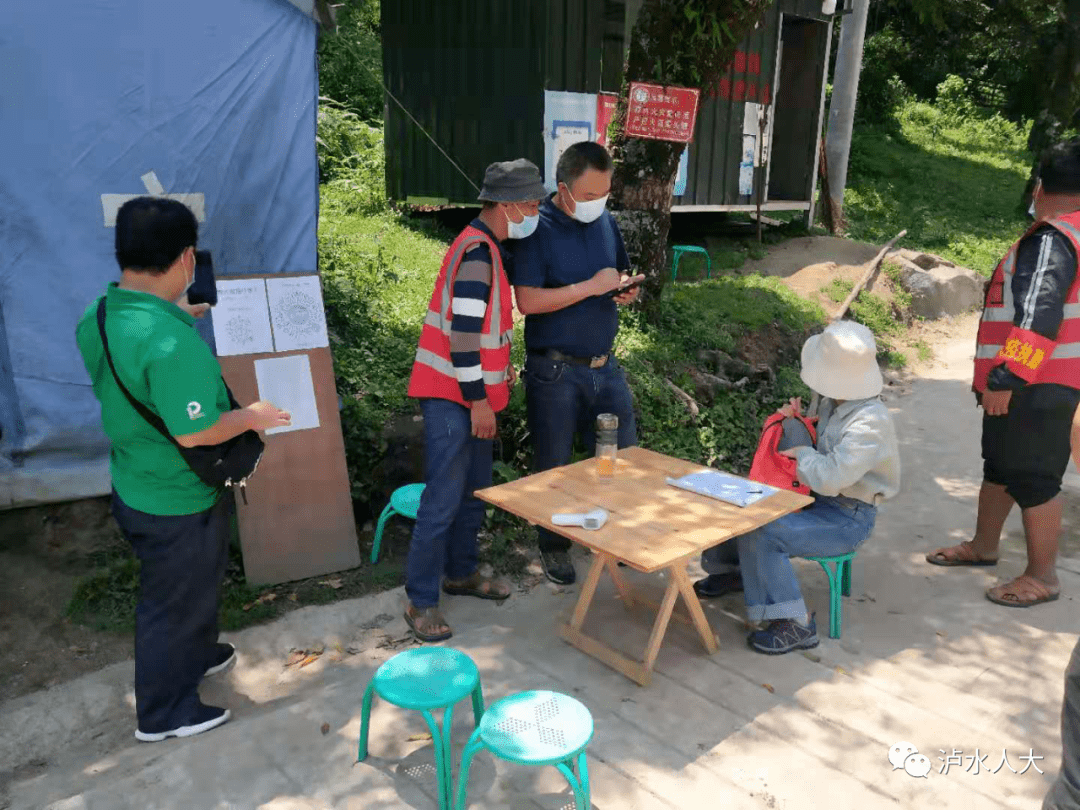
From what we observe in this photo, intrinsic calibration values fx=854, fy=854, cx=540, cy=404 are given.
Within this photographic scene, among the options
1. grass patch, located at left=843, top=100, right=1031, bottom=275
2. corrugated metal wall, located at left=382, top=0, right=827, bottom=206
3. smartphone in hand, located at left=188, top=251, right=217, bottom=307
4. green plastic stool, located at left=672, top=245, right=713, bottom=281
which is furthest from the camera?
grass patch, located at left=843, top=100, right=1031, bottom=275

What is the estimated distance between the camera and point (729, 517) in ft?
11.5

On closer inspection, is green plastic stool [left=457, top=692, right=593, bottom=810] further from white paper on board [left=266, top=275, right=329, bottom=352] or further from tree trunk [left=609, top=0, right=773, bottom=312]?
tree trunk [left=609, top=0, right=773, bottom=312]

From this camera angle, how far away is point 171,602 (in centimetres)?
323

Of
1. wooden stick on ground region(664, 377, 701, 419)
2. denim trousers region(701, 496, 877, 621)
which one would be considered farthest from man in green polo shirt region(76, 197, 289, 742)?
wooden stick on ground region(664, 377, 701, 419)

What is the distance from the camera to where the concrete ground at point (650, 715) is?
2.98 m

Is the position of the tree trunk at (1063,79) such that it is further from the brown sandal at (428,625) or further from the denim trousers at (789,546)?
the brown sandal at (428,625)

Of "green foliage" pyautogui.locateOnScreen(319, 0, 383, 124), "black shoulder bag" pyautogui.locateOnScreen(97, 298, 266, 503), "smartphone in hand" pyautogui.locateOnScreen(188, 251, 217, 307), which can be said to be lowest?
"black shoulder bag" pyautogui.locateOnScreen(97, 298, 266, 503)

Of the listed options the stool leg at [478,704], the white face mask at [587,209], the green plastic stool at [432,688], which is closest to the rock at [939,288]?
the white face mask at [587,209]

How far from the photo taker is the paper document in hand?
366 centimetres

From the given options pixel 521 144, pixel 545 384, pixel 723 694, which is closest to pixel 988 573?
pixel 723 694

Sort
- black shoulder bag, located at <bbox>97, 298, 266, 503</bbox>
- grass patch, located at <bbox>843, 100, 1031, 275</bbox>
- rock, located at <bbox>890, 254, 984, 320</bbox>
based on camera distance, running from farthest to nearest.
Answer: grass patch, located at <bbox>843, 100, 1031, 275</bbox> < rock, located at <bbox>890, 254, 984, 320</bbox> < black shoulder bag, located at <bbox>97, 298, 266, 503</bbox>

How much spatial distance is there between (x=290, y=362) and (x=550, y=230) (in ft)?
5.17

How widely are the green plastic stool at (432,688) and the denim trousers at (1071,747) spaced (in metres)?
1.73

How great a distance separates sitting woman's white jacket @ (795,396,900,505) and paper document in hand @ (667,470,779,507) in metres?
0.21
